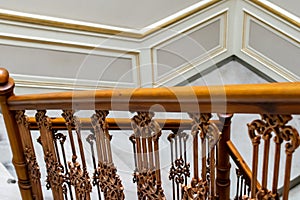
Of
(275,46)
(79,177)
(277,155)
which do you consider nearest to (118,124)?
(79,177)

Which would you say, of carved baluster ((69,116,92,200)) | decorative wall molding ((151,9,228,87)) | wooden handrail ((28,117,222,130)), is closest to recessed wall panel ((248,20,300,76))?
decorative wall molding ((151,9,228,87))

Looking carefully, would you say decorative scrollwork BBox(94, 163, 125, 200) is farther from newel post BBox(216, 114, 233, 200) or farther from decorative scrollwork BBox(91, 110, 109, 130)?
newel post BBox(216, 114, 233, 200)

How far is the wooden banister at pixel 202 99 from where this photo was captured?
0.73 metres

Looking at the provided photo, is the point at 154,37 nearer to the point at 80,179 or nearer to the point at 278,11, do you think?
the point at 278,11

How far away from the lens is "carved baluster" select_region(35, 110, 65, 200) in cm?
157

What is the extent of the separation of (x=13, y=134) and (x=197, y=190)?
41.7 inches

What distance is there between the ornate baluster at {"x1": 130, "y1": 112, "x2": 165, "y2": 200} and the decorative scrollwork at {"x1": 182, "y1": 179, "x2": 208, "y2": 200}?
0.13m

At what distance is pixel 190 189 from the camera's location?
1.07m

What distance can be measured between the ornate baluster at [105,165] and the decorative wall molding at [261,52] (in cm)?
265

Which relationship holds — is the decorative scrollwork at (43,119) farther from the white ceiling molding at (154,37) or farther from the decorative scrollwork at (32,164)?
the white ceiling molding at (154,37)

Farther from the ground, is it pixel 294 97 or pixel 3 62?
pixel 3 62

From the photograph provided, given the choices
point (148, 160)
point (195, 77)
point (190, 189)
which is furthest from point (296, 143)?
point (195, 77)

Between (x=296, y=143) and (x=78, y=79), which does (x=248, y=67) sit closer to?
(x=78, y=79)

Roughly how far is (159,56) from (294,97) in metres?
2.94
